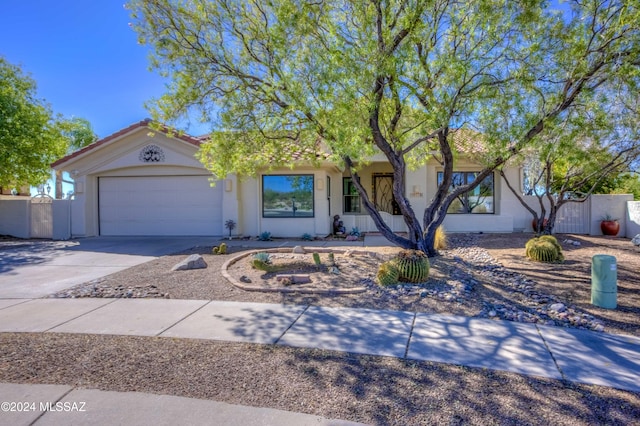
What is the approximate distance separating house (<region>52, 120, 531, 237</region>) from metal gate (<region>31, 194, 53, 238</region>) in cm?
164

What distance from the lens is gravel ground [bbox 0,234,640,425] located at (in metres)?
3.00

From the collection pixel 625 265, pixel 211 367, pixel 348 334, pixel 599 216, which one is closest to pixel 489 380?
pixel 348 334

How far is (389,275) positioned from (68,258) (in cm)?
914

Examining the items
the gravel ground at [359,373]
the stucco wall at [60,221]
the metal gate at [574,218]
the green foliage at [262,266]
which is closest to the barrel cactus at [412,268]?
the gravel ground at [359,373]

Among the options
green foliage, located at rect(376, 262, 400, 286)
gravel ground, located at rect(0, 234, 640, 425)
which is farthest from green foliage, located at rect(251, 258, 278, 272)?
green foliage, located at rect(376, 262, 400, 286)

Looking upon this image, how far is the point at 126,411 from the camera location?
9.93 ft

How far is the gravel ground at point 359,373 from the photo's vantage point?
9.84 feet

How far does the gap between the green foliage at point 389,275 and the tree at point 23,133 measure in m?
16.8

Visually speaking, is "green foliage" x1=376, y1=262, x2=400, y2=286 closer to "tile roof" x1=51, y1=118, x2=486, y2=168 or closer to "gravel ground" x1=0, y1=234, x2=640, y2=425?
"gravel ground" x1=0, y1=234, x2=640, y2=425

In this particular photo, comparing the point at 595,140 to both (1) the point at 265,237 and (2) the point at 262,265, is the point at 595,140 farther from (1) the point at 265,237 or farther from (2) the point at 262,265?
(1) the point at 265,237

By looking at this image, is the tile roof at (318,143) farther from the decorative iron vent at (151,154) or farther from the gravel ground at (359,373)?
the gravel ground at (359,373)

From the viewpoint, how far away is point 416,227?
8961 millimetres

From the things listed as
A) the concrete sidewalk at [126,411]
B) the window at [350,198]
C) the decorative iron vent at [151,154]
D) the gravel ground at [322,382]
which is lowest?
the concrete sidewalk at [126,411]

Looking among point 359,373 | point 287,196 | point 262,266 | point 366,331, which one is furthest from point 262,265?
point 287,196
